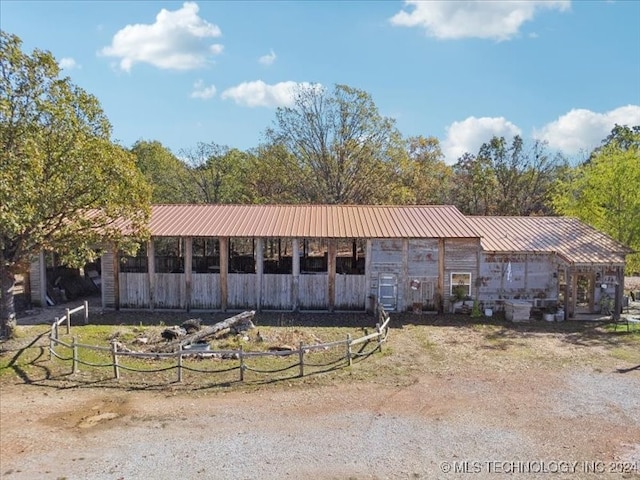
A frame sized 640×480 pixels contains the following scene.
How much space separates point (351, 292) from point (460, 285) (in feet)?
16.0

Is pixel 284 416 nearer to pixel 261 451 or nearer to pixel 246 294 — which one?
pixel 261 451

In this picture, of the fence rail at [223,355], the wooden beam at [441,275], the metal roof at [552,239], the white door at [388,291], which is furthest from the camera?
the white door at [388,291]

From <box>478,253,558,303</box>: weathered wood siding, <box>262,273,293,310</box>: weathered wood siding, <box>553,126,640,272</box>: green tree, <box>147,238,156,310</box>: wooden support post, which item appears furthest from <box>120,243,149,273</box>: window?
<box>553,126,640,272</box>: green tree

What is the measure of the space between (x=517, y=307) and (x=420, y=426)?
1198cm

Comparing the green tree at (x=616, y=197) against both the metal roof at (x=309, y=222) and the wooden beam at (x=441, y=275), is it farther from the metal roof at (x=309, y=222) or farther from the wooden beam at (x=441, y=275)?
the wooden beam at (x=441, y=275)

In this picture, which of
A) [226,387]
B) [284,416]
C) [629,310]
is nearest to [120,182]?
[226,387]

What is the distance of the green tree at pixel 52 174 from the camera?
14.4m

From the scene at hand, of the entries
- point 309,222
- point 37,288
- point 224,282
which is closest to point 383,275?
point 309,222

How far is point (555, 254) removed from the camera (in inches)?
867

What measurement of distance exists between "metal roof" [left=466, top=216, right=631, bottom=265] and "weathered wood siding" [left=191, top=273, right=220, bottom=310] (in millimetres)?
12045

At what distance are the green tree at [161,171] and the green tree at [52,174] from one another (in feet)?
72.0

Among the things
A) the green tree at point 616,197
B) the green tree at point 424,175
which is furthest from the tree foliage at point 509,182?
the green tree at point 616,197

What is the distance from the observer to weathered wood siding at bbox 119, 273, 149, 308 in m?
22.5

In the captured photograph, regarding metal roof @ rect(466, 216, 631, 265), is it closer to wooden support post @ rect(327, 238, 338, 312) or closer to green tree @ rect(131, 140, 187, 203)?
wooden support post @ rect(327, 238, 338, 312)
